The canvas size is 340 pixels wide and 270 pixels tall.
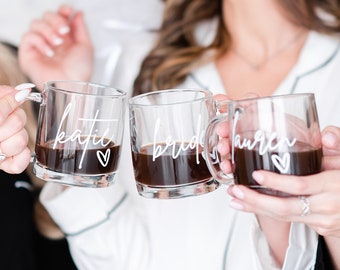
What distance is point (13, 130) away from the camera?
0.83 m

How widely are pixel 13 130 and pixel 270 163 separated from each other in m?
0.36

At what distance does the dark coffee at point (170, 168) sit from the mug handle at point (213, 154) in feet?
0.09

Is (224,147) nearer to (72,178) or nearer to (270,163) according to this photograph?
(270,163)

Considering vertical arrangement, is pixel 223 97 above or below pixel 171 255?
above

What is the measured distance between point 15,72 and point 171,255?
550 millimetres

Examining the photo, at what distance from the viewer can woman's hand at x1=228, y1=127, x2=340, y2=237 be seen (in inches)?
28.0

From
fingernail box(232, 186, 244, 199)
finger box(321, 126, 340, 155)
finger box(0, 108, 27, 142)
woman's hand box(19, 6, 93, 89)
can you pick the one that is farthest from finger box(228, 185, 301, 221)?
woman's hand box(19, 6, 93, 89)

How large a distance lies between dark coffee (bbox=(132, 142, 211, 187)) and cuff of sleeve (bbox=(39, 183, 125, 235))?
43cm

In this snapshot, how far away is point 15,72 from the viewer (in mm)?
1376

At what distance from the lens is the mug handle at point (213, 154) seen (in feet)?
2.65

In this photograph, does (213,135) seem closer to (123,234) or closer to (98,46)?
(123,234)

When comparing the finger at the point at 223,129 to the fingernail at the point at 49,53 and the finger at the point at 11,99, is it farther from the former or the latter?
the fingernail at the point at 49,53

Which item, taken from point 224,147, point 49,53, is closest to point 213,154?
point 224,147

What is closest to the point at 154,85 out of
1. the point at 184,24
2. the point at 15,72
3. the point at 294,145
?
the point at 184,24
